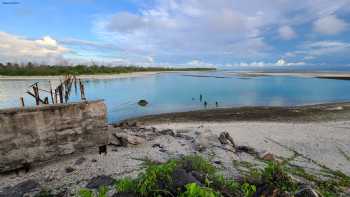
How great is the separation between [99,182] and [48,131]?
2583 millimetres

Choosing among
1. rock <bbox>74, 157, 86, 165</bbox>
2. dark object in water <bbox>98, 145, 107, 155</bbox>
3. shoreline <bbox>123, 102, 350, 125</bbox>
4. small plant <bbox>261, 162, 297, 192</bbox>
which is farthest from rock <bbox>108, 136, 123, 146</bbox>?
shoreline <bbox>123, 102, 350, 125</bbox>

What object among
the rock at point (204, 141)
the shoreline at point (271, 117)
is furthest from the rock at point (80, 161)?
the shoreline at point (271, 117)

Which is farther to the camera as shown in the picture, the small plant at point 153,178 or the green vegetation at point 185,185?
the small plant at point 153,178

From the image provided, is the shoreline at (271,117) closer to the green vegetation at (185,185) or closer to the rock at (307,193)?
the green vegetation at (185,185)

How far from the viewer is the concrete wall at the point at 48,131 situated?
609 centimetres

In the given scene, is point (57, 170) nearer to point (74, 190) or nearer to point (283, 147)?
point (74, 190)

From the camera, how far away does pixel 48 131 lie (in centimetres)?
661

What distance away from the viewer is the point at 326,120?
50.7ft

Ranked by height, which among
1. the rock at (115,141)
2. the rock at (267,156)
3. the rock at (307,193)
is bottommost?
the rock at (267,156)

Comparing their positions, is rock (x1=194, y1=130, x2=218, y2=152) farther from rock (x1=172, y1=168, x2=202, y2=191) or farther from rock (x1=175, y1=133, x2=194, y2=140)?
rock (x1=172, y1=168, x2=202, y2=191)

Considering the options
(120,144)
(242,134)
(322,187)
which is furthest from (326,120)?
(120,144)

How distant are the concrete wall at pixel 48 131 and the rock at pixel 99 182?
201cm

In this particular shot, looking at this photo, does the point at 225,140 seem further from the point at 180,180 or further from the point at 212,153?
the point at 180,180

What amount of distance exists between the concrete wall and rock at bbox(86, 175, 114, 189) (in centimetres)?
201
